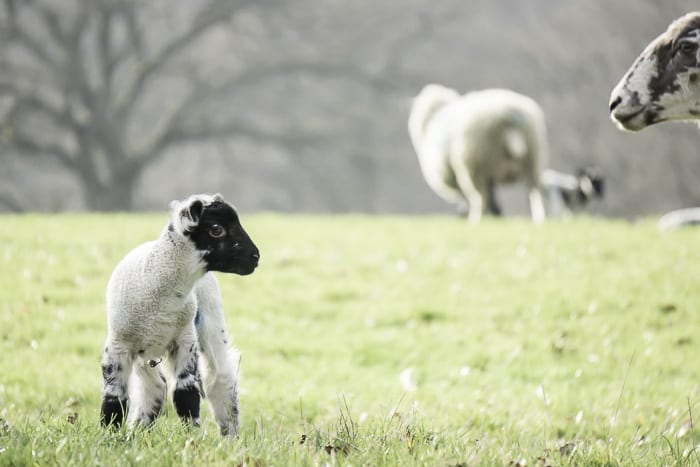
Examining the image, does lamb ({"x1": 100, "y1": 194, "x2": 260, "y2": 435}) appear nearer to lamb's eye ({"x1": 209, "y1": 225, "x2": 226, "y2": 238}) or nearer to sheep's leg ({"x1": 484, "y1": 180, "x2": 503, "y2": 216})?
lamb's eye ({"x1": 209, "y1": 225, "x2": 226, "y2": 238})

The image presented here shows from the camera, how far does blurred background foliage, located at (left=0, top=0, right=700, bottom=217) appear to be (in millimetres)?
25953

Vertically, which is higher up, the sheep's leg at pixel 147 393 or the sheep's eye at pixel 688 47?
the sheep's eye at pixel 688 47

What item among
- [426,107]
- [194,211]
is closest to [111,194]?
[426,107]

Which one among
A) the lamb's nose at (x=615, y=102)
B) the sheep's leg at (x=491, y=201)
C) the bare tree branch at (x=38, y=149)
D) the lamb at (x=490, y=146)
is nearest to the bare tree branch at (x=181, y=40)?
the bare tree branch at (x=38, y=149)

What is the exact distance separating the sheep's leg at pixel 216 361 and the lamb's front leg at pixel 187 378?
25 cm

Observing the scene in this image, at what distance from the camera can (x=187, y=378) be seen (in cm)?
401

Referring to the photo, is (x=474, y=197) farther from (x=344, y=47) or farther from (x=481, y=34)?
(x=481, y=34)

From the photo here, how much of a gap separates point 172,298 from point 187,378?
1.32 feet

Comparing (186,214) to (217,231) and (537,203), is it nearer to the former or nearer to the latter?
(217,231)

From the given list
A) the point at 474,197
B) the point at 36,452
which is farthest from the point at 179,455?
the point at 474,197

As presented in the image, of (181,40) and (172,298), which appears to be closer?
(172,298)

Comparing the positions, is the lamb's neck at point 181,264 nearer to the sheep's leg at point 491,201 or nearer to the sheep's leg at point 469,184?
the sheep's leg at point 469,184

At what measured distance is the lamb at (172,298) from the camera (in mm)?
3922

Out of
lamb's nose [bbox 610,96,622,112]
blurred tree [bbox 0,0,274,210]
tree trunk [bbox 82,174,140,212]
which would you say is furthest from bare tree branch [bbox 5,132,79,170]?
lamb's nose [bbox 610,96,622,112]
